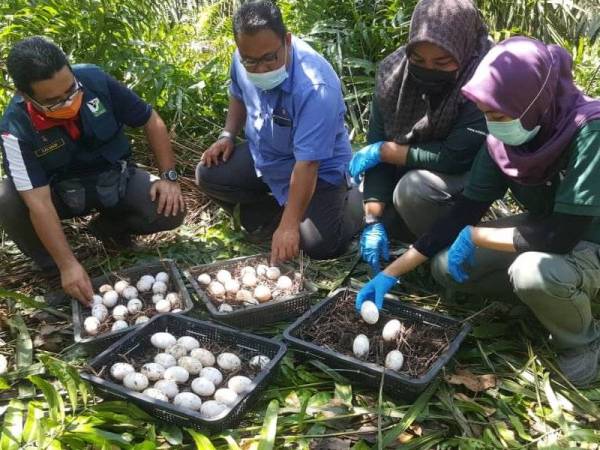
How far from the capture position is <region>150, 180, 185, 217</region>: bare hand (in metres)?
2.70

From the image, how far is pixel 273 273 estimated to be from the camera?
98.3 inches

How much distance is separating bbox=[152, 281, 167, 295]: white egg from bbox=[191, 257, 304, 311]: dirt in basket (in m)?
0.14

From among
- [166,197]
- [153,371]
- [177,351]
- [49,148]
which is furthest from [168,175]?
[153,371]

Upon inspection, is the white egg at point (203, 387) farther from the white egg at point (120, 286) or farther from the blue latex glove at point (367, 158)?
the blue latex glove at point (367, 158)

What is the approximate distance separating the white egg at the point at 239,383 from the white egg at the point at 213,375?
48mm

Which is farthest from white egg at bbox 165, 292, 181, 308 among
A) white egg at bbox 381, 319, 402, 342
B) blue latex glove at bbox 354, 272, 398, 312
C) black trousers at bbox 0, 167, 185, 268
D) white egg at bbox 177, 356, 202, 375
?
white egg at bbox 381, 319, 402, 342

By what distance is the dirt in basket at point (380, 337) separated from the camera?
2020 mm

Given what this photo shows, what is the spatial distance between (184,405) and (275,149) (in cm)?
133

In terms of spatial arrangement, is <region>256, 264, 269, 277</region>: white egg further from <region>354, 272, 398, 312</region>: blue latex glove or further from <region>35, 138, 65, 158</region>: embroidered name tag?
<region>35, 138, 65, 158</region>: embroidered name tag

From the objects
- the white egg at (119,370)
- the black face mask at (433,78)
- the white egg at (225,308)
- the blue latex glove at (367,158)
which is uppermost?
the black face mask at (433,78)

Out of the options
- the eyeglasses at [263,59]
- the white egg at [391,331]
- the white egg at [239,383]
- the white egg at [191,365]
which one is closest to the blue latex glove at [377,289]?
the white egg at [391,331]

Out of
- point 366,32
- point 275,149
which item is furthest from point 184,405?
point 366,32

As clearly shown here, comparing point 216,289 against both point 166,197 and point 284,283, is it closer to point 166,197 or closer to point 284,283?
point 284,283

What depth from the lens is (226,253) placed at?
2.89m
